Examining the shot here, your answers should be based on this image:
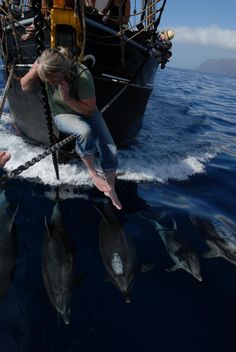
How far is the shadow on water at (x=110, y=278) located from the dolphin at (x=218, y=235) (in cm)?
2

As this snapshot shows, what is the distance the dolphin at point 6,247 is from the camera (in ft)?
15.8

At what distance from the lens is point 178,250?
5902mm

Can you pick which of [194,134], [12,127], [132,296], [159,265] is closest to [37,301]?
[132,296]

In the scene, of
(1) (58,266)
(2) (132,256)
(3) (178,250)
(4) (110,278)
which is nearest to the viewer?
(1) (58,266)

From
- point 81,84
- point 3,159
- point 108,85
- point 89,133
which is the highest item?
point 81,84

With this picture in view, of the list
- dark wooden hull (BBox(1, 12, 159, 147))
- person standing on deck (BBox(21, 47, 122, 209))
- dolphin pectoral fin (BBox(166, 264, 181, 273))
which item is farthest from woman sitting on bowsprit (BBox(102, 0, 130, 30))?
dolphin pectoral fin (BBox(166, 264, 181, 273))

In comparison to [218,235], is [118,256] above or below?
above

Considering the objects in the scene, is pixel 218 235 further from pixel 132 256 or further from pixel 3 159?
pixel 3 159

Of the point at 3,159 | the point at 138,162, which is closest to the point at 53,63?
the point at 3,159

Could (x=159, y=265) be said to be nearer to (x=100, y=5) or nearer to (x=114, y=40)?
(x=114, y=40)

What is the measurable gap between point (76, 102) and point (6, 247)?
224 centimetres

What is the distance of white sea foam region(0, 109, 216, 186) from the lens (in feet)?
26.7

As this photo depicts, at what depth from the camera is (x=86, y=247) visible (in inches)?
230

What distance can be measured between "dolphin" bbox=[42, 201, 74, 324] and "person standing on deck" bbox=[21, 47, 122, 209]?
1.18 meters
